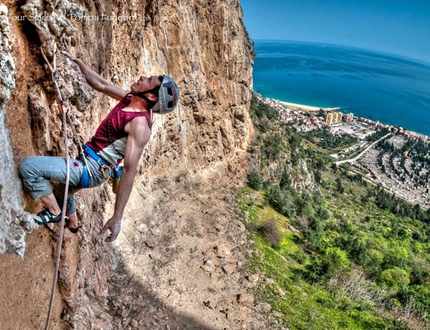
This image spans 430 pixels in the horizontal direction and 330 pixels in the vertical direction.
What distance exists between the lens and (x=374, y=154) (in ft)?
379

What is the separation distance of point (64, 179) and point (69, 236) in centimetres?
146

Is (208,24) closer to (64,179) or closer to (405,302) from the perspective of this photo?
(64,179)

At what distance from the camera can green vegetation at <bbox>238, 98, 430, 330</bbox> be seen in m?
12.3

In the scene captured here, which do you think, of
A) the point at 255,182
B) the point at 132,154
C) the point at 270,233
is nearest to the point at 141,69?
the point at 270,233

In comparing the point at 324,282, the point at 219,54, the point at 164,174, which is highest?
the point at 219,54

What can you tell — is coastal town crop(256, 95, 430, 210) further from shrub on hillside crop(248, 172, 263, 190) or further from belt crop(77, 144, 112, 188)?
belt crop(77, 144, 112, 188)

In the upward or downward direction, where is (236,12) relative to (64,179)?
upward

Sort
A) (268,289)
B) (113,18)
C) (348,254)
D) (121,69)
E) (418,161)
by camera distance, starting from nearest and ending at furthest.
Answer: (113,18) < (121,69) < (268,289) < (348,254) < (418,161)

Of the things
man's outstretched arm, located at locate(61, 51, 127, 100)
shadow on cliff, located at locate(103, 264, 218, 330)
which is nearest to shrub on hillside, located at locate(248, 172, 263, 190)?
shadow on cliff, located at locate(103, 264, 218, 330)

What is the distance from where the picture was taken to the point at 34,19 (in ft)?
12.9

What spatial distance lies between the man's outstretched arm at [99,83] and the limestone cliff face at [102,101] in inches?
4.5

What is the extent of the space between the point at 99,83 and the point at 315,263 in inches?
606

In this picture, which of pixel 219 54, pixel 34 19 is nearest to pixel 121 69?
pixel 34 19

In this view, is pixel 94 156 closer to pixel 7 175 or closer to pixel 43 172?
pixel 43 172
